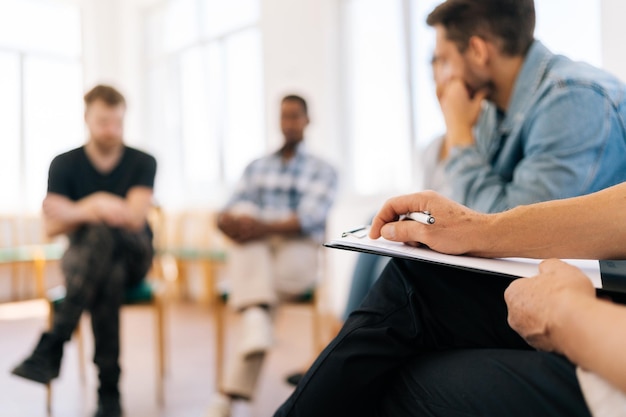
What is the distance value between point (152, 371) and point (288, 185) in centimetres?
113

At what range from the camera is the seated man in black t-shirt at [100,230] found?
189 centimetres

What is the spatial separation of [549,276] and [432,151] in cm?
125

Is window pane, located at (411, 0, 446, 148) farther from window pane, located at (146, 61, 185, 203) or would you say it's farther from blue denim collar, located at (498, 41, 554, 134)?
window pane, located at (146, 61, 185, 203)

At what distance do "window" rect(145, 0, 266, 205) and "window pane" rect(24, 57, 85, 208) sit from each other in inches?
52.3

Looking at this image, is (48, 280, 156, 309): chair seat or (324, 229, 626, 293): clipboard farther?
(48, 280, 156, 309): chair seat

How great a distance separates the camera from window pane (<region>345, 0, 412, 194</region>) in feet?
12.1

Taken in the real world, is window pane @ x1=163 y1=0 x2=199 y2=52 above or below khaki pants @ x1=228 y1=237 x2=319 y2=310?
above

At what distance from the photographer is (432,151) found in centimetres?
182

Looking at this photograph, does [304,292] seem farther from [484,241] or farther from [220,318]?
[484,241]

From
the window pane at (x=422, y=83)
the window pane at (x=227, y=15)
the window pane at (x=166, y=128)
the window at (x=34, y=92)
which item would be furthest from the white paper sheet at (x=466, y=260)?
the window pane at (x=166, y=128)

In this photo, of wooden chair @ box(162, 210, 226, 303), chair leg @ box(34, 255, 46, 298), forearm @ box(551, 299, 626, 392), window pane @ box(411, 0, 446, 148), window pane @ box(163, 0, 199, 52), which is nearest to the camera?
forearm @ box(551, 299, 626, 392)

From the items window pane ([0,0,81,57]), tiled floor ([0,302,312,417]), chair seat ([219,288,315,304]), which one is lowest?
tiled floor ([0,302,312,417])

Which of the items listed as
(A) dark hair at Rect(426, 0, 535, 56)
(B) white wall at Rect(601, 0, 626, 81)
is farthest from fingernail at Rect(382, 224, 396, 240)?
(B) white wall at Rect(601, 0, 626, 81)

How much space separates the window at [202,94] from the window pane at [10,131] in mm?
1557
